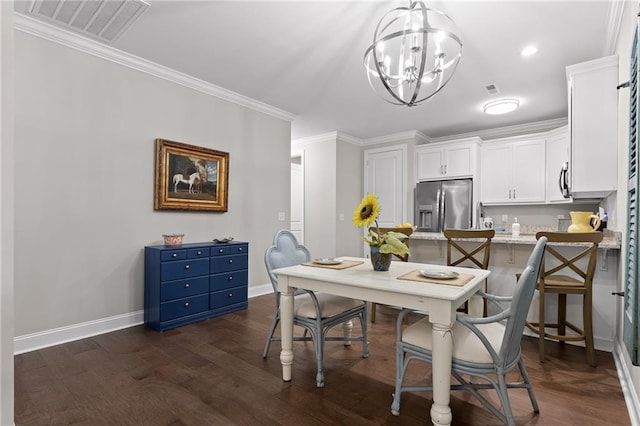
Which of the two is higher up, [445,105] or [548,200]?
[445,105]

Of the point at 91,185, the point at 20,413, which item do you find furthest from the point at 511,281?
the point at 91,185

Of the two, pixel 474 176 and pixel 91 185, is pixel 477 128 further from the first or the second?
pixel 91 185

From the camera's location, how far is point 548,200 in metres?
4.66

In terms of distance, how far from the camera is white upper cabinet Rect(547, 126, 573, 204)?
4430mm

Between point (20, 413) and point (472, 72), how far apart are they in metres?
4.56

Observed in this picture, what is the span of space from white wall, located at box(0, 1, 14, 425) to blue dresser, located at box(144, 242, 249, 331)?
2.22 m

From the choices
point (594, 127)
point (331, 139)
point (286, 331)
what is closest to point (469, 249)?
point (594, 127)

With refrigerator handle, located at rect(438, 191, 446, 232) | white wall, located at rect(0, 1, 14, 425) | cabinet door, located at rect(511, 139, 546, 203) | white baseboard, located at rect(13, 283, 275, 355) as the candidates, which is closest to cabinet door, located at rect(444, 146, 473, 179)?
refrigerator handle, located at rect(438, 191, 446, 232)

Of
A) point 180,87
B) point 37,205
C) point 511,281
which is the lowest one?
point 511,281

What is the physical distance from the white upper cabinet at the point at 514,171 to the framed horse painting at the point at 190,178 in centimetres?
417

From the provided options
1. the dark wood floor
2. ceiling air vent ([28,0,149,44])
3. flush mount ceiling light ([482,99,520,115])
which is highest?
ceiling air vent ([28,0,149,44])

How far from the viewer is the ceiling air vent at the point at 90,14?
7.68 feet

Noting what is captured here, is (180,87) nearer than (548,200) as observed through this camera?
Yes

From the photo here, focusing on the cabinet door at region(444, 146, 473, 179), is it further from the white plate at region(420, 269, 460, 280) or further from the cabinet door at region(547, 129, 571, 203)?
the white plate at region(420, 269, 460, 280)
